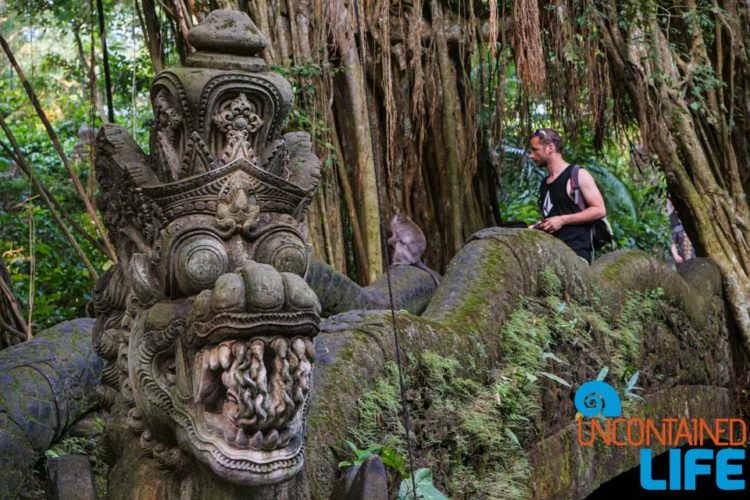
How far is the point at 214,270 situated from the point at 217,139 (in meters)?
0.38

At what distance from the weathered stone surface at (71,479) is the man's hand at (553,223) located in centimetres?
351

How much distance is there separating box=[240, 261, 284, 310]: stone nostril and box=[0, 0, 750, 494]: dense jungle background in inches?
110

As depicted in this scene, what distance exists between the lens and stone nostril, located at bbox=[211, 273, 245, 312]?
2.46 m

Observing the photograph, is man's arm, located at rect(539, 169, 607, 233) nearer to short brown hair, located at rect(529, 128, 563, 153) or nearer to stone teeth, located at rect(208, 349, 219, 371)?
short brown hair, located at rect(529, 128, 563, 153)

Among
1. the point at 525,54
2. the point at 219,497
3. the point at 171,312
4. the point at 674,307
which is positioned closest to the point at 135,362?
the point at 171,312

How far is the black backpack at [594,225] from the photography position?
5797mm

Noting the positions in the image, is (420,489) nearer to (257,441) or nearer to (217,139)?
(257,441)

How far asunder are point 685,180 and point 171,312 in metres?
5.30

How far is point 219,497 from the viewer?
2.60 meters

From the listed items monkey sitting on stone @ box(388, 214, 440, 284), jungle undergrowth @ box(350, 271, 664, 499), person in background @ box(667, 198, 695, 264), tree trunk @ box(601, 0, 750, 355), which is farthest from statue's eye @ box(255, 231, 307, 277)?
person in background @ box(667, 198, 695, 264)

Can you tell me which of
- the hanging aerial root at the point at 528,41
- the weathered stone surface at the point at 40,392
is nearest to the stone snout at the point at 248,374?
the weathered stone surface at the point at 40,392

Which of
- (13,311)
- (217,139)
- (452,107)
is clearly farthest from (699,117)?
(217,139)

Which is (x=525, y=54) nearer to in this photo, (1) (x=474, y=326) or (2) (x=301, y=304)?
(1) (x=474, y=326)

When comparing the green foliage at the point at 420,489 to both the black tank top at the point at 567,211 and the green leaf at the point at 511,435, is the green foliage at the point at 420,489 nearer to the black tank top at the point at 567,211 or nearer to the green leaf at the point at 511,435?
the green leaf at the point at 511,435
